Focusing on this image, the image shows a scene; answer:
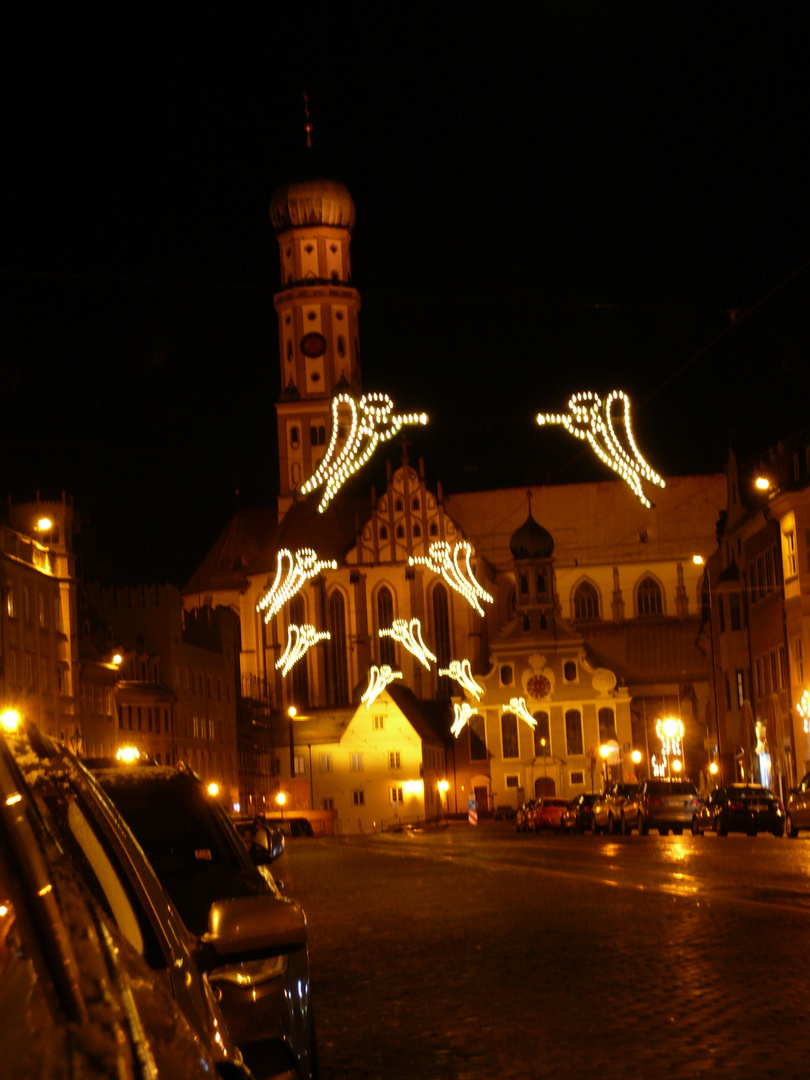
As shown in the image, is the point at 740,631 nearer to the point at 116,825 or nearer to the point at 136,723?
the point at 136,723

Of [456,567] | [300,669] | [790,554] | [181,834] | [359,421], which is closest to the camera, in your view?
[181,834]

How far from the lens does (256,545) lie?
368ft

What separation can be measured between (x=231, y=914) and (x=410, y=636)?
6984 cm

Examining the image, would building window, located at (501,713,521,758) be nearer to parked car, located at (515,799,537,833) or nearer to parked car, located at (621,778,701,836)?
parked car, located at (515,799,537,833)

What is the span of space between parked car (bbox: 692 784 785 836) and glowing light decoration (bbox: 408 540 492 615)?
29.7 metres

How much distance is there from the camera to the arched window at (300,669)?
98125 mm

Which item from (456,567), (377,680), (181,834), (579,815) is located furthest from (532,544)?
(181,834)

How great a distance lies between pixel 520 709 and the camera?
3413 inches

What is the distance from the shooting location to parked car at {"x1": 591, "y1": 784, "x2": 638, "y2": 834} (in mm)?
42719

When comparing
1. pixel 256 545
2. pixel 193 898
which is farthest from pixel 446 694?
pixel 193 898

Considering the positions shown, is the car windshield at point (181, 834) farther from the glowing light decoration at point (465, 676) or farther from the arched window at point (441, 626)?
the arched window at point (441, 626)

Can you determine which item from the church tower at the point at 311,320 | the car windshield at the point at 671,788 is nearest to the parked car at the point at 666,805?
the car windshield at the point at 671,788

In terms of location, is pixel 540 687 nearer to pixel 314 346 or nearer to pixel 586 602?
pixel 586 602

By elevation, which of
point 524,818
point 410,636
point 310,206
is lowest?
point 524,818
